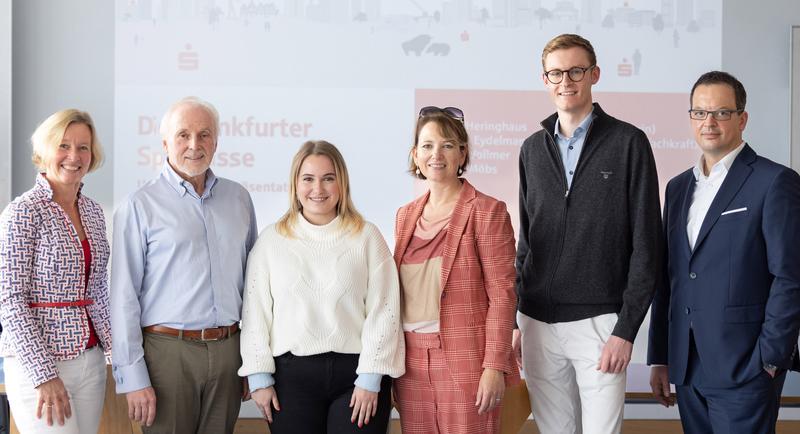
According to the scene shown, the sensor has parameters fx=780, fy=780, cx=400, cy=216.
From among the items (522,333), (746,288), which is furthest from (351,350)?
(746,288)

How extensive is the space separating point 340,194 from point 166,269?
1.99 ft

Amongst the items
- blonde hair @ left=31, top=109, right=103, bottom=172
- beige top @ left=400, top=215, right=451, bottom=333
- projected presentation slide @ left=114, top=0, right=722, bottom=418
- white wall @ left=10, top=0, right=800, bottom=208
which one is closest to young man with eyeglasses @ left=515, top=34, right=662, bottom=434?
beige top @ left=400, top=215, right=451, bottom=333

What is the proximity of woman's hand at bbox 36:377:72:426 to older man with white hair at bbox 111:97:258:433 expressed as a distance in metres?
0.17

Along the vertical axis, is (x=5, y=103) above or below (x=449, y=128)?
above

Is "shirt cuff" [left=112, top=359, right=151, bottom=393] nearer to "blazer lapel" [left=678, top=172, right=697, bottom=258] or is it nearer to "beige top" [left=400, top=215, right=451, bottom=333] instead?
"beige top" [left=400, top=215, right=451, bottom=333]

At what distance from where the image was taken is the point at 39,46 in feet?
14.9

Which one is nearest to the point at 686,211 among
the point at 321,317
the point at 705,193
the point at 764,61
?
the point at 705,193

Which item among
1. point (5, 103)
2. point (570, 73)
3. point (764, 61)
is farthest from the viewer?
point (764, 61)

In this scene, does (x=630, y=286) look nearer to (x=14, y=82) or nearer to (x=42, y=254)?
(x=42, y=254)

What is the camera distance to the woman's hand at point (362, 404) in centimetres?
238

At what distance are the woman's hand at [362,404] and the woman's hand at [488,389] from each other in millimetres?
326

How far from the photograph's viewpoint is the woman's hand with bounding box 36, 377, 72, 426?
238 cm

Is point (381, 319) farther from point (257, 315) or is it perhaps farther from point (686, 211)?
point (686, 211)

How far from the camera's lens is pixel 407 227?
2.60 meters
